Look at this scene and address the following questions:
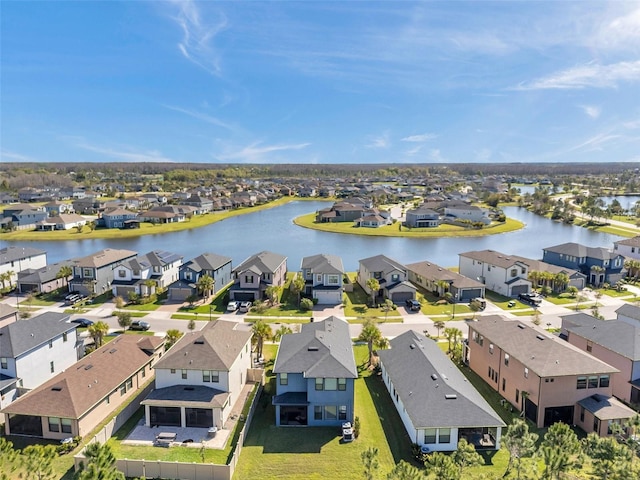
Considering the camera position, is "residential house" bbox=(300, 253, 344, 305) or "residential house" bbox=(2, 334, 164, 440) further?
"residential house" bbox=(300, 253, 344, 305)

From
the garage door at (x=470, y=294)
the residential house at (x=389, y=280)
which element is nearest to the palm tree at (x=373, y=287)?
the residential house at (x=389, y=280)

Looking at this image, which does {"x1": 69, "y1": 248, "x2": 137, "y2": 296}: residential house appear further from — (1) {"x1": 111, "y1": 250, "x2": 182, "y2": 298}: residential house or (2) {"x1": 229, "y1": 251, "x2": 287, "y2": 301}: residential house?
(2) {"x1": 229, "y1": 251, "x2": 287, "y2": 301}: residential house

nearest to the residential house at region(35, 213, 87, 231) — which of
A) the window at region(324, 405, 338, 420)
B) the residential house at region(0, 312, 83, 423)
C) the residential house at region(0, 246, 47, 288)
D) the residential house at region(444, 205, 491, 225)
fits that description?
the residential house at region(0, 246, 47, 288)

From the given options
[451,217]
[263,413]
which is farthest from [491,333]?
[451,217]

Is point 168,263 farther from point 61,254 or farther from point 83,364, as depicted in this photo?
point 61,254

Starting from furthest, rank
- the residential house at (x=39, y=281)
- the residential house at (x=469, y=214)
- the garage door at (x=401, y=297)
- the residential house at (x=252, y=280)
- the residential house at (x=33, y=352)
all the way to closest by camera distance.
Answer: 1. the residential house at (x=469, y=214)
2. the residential house at (x=39, y=281)
3. the residential house at (x=252, y=280)
4. the garage door at (x=401, y=297)
5. the residential house at (x=33, y=352)

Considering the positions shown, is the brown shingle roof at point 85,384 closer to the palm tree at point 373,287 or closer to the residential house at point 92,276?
the residential house at point 92,276

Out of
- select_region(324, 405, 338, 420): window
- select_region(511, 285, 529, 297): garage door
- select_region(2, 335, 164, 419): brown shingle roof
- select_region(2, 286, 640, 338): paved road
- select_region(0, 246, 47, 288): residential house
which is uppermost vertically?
select_region(0, 246, 47, 288): residential house

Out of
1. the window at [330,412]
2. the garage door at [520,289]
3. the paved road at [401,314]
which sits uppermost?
the garage door at [520,289]
